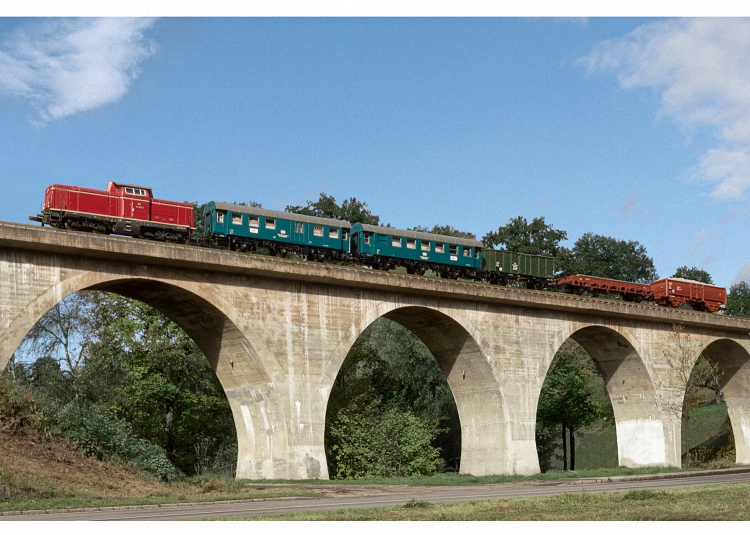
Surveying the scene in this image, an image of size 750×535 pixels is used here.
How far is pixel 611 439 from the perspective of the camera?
211 ft

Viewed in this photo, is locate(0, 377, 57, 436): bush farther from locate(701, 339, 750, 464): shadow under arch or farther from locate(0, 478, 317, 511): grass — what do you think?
locate(701, 339, 750, 464): shadow under arch

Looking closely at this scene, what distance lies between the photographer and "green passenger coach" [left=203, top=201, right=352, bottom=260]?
35531 mm

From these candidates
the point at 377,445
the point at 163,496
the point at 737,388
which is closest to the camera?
the point at 163,496

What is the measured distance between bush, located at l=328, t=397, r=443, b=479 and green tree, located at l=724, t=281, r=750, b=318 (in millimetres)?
60534

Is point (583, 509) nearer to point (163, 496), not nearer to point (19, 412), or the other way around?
point (163, 496)

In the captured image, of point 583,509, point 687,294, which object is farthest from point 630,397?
point 583,509

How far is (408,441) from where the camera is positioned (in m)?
46.7

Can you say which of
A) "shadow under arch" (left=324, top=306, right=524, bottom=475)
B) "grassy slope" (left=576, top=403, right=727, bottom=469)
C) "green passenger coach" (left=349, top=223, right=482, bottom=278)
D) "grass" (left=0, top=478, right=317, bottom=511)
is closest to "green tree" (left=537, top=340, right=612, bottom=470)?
"grassy slope" (left=576, top=403, right=727, bottom=469)

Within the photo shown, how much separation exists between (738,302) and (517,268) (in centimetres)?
6715

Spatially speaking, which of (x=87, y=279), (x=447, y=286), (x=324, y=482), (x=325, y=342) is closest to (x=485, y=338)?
(x=447, y=286)

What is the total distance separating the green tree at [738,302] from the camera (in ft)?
330

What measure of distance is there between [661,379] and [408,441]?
1328 cm

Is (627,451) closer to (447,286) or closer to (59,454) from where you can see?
(447,286)

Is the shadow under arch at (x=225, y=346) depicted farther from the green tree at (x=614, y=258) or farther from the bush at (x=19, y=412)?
the green tree at (x=614, y=258)
